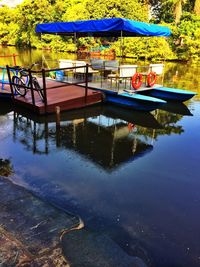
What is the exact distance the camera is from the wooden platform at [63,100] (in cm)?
1049

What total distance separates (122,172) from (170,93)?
8004 mm

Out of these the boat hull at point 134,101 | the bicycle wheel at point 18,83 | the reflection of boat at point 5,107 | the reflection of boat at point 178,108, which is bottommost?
the reflection of boat at point 178,108

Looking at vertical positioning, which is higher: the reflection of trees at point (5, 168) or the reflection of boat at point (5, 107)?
the reflection of boat at point (5, 107)

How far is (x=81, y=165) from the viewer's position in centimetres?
683

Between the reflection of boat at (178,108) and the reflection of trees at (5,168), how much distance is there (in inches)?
312

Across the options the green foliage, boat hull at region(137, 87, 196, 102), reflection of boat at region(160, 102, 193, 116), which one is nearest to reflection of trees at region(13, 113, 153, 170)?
reflection of boat at region(160, 102, 193, 116)

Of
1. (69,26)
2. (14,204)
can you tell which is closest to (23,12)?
(69,26)

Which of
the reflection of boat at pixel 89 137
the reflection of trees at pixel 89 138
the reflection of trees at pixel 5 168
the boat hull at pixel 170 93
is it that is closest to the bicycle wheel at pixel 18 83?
the reflection of boat at pixel 89 137

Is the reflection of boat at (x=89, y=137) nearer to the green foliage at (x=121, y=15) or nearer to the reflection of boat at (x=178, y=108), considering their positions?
the reflection of boat at (x=178, y=108)

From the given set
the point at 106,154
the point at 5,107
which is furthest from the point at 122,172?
the point at 5,107

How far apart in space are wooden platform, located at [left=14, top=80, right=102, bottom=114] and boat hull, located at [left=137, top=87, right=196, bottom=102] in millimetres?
2655

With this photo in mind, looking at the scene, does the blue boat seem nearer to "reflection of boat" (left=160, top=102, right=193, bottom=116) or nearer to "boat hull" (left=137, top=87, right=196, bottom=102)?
"boat hull" (left=137, top=87, right=196, bottom=102)

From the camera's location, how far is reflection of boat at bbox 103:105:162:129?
409 inches

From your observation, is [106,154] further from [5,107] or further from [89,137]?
[5,107]
